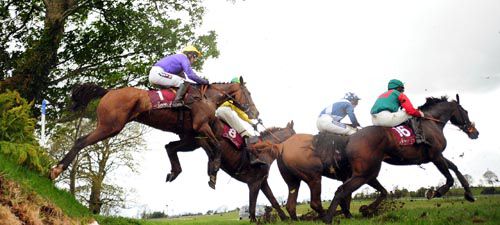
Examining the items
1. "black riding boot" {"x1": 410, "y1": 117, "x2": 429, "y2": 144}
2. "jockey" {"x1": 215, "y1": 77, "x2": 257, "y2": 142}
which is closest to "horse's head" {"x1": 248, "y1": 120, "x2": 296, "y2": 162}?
"jockey" {"x1": 215, "y1": 77, "x2": 257, "y2": 142}

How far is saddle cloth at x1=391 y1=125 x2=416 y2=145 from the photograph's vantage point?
1150 centimetres

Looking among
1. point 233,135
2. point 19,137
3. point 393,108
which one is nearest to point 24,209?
Result: point 19,137

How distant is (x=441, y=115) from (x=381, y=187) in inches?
93.5

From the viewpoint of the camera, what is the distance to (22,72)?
17266 mm

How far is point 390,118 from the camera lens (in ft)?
38.4

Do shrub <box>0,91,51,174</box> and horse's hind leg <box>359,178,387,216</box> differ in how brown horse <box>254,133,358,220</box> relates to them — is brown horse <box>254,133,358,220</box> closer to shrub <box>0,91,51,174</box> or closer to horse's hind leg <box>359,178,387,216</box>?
horse's hind leg <box>359,178,387,216</box>

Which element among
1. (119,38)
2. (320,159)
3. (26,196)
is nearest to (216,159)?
(320,159)

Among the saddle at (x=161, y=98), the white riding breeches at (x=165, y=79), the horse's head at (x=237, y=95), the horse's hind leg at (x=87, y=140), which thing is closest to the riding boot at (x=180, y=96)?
the saddle at (x=161, y=98)

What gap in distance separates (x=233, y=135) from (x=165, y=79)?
106 inches

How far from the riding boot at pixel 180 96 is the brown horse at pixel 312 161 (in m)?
2.79

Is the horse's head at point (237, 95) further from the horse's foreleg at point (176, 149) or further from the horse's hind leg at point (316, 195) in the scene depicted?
the horse's hind leg at point (316, 195)

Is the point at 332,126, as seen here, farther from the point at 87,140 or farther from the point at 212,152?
the point at 87,140

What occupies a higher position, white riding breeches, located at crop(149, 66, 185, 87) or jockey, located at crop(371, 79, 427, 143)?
white riding breeches, located at crop(149, 66, 185, 87)

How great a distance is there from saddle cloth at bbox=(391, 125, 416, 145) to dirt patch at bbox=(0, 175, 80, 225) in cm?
711
